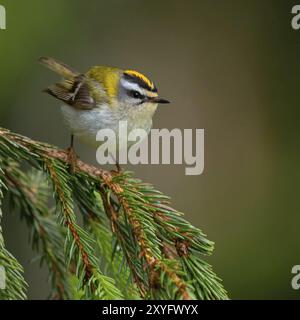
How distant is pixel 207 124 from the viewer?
3.52 meters

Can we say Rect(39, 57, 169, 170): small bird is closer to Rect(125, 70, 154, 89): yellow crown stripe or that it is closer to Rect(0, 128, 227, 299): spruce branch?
Rect(125, 70, 154, 89): yellow crown stripe

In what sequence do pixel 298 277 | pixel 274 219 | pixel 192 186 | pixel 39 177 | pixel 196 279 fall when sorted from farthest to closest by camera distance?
pixel 192 186 < pixel 274 219 < pixel 298 277 < pixel 39 177 < pixel 196 279

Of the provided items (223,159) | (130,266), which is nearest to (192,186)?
(223,159)

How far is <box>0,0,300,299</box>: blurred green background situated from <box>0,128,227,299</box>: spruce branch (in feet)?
4.77

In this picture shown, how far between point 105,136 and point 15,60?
1090 millimetres

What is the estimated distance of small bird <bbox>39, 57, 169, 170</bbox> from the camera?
172cm

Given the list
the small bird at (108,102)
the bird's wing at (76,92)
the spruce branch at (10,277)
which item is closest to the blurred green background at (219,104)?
the bird's wing at (76,92)

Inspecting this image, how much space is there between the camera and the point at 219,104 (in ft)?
11.5

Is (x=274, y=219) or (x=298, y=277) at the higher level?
(x=274, y=219)

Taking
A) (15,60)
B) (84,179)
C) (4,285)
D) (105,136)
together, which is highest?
(15,60)

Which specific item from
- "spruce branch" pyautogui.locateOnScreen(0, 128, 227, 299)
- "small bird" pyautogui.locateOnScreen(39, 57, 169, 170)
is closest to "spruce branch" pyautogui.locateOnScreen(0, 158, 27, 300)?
"spruce branch" pyautogui.locateOnScreen(0, 128, 227, 299)

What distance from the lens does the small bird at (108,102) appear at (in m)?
1.72

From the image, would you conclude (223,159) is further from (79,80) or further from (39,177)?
(39,177)

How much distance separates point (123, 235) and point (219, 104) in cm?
243
